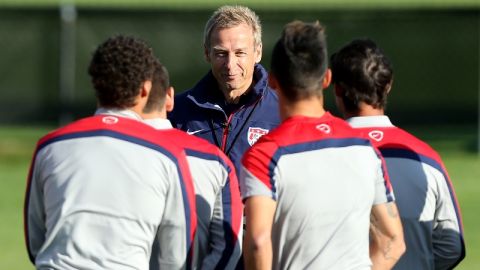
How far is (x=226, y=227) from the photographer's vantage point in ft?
17.0

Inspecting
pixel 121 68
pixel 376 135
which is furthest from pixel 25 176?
pixel 121 68

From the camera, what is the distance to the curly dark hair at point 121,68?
4.97 m

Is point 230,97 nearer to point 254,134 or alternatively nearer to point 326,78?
point 254,134

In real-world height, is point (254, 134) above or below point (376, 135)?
below

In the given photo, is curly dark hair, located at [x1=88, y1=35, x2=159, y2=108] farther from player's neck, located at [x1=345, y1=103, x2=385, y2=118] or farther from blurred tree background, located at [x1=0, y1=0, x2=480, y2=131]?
blurred tree background, located at [x1=0, y1=0, x2=480, y2=131]

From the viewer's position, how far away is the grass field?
1175 cm

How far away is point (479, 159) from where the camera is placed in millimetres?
18500

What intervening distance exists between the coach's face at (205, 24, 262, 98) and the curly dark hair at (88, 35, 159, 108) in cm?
179

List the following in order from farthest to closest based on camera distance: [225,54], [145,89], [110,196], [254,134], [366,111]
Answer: [225,54]
[254,134]
[366,111]
[145,89]
[110,196]

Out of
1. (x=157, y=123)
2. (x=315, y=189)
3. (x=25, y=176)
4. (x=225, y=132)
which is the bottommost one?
(x=25, y=176)

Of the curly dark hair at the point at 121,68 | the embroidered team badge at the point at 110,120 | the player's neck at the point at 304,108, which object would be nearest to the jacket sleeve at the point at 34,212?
the embroidered team badge at the point at 110,120

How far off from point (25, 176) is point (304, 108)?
1210cm

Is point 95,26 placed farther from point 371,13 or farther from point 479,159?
point 479,159

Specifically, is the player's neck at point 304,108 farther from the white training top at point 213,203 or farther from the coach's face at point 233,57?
the coach's face at point 233,57
